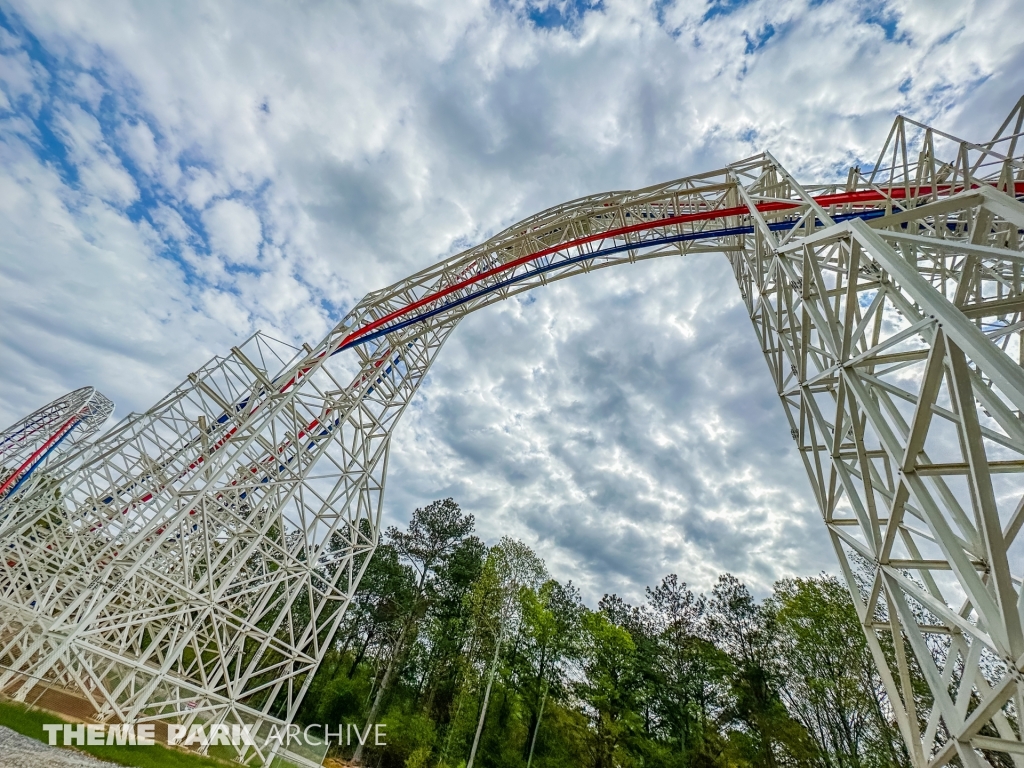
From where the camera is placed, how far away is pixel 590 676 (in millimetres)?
18891

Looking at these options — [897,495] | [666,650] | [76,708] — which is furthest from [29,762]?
[666,650]

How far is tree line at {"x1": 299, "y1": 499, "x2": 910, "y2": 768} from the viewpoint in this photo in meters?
15.1

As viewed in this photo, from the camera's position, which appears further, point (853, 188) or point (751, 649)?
point (751, 649)

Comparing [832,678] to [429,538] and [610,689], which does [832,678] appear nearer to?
[610,689]

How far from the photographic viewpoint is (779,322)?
6746mm

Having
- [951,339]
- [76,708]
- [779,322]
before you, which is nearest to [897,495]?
[951,339]

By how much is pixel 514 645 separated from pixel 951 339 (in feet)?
73.1

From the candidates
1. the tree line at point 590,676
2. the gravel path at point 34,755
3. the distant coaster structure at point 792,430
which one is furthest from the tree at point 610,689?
the gravel path at point 34,755

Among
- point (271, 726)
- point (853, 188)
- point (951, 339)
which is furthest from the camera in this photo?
point (271, 726)

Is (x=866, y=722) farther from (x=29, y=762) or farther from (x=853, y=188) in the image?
(x=29, y=762)

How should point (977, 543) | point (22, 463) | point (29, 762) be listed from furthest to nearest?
point (22, 463) → point (29, 762) → point (977, 543)

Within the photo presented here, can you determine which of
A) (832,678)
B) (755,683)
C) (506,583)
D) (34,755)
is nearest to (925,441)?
(34,755)

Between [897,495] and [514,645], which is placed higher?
[514,645]

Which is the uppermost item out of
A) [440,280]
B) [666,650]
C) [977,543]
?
[440,280]
